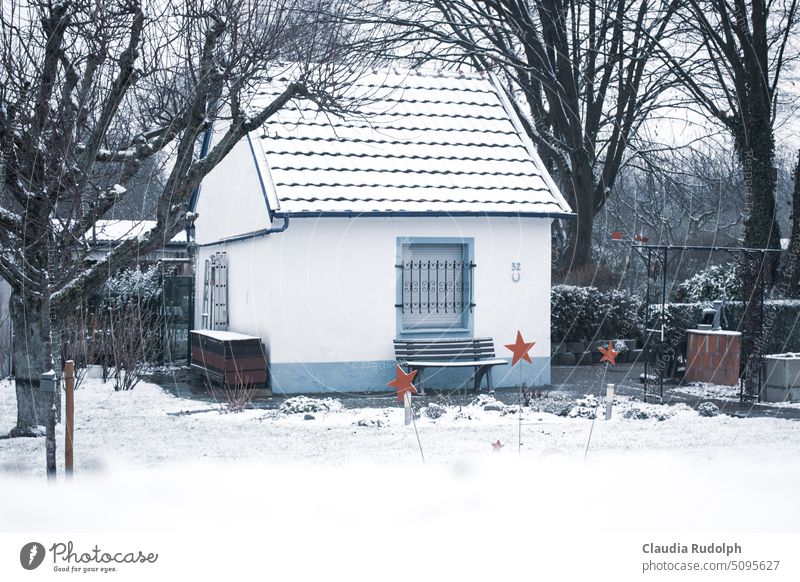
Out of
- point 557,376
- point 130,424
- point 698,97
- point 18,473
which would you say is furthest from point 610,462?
point 698,97

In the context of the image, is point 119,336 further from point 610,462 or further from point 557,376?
point 610,462

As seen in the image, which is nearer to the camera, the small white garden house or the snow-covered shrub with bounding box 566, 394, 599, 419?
the snow-covered shrub with bounding box 566, 394, 599, 419

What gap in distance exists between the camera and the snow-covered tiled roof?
1410cm

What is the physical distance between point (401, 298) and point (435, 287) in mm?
598

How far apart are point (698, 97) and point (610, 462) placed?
1226 cm

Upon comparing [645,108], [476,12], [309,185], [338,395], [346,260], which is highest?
[476,12]

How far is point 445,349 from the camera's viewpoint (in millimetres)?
14469

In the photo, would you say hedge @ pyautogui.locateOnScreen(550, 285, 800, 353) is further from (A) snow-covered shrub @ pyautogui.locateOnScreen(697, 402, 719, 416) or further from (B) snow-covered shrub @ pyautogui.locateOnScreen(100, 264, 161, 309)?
(B) snow-covered shrub @ pyautogui.locateOnScreen(100, 264, 161, 309)

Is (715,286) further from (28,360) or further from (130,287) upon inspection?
(28,360)

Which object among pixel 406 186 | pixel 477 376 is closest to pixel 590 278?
pixel 477 376

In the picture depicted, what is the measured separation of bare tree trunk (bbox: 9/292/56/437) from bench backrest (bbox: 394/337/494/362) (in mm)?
5933

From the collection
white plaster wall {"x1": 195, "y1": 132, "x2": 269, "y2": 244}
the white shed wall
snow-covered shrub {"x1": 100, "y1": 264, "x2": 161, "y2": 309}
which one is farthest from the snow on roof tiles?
Answer: snow-covered shrub {"x1": 100, "y1": 264, "x2": 161, "y2": 309}

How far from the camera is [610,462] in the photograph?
7.32 m

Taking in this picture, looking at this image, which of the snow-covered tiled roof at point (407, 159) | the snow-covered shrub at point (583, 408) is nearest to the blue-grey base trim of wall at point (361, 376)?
the snow-covered shrub at point (583, 408)
